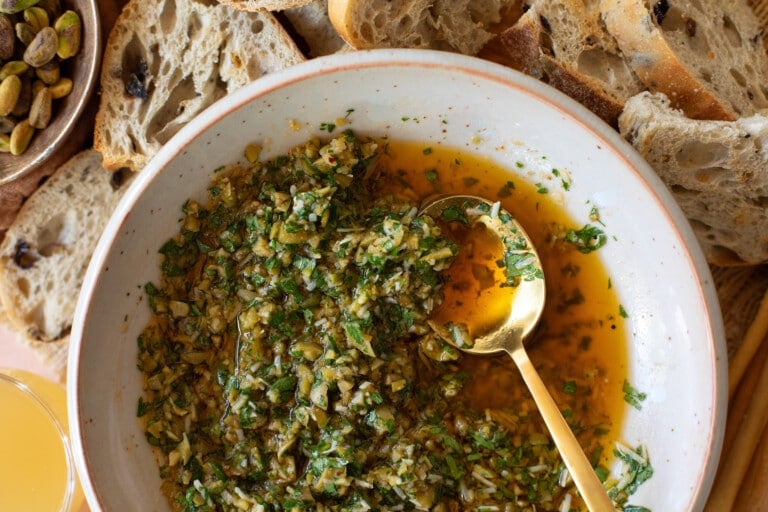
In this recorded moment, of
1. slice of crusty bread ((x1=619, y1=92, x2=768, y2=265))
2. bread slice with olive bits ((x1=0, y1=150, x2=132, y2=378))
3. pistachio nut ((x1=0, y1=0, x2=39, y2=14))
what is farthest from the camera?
bread slice with olive bits ((x1=0, y1=150, x2=132, y2=378))

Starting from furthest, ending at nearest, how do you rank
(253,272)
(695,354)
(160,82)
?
(160,82) < (253,272) < (695,354)

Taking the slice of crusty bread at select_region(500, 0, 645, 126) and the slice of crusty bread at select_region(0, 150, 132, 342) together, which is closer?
the slice of crusty bread at select_region(500, 0, 645, 126)

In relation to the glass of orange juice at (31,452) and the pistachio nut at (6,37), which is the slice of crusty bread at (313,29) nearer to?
the pistachio nut at (6,37)

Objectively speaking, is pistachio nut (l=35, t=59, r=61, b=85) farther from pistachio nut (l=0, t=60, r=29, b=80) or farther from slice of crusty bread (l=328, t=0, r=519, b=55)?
slice of crusty bread (l=328, t=0, r=519, b=55)

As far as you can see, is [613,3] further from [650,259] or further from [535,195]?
[650,259]

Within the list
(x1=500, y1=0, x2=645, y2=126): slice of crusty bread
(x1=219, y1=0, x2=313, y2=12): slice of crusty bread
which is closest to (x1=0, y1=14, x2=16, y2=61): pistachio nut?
(x1=219, y1=0, x2=313, y2=12): slice of crusty bread

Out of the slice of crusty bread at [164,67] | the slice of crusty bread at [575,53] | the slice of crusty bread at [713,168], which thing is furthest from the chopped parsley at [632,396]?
the slice of crusty bread at [164,67]

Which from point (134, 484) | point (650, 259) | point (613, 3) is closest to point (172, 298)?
point (134, 484)
